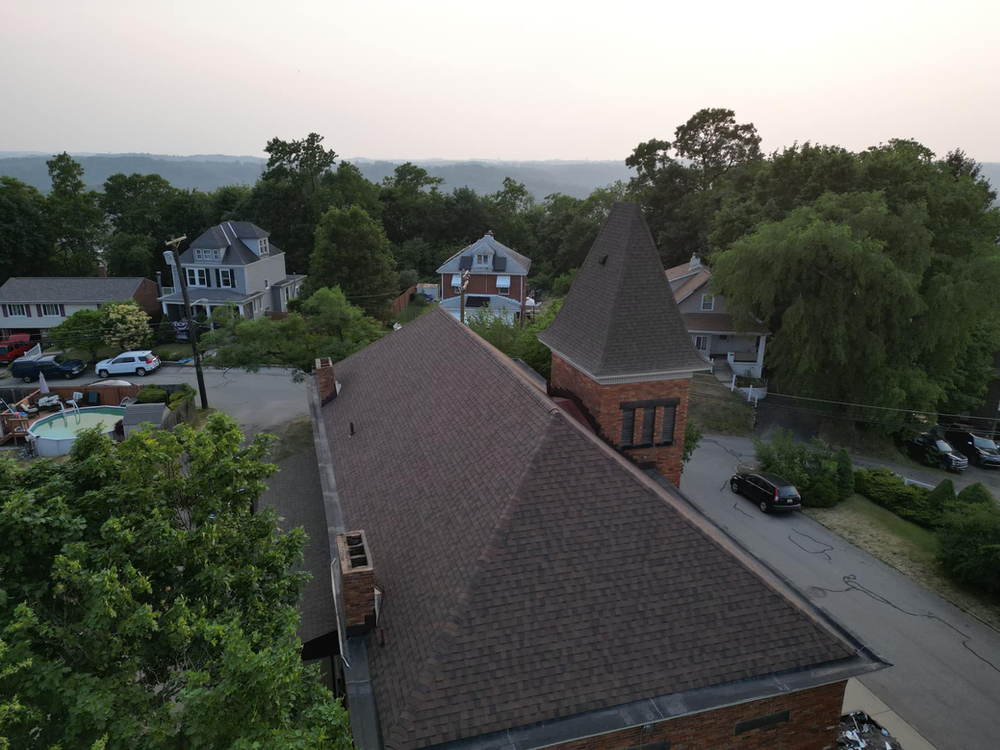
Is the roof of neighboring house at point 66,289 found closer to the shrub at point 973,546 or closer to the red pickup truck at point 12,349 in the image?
the red pickup truck at point 12,349

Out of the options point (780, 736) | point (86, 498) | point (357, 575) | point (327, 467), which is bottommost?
point (780, 736)

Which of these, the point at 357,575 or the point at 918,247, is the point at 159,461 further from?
the point at 918,247

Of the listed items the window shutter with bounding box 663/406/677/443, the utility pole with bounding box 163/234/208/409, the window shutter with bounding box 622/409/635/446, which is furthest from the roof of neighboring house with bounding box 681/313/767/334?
the utility pole with bounding box 163/234/208/409

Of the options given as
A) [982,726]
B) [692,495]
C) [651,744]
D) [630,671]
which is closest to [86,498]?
[630,671]

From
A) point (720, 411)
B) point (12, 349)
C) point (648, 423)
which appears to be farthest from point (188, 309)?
point (720, 411)

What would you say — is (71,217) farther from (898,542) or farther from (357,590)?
(898,542)

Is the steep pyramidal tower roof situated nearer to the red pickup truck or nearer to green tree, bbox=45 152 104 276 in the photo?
the red pickup truck
